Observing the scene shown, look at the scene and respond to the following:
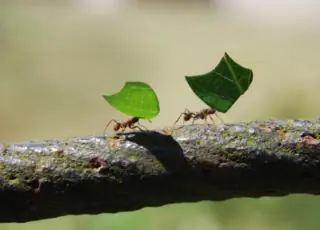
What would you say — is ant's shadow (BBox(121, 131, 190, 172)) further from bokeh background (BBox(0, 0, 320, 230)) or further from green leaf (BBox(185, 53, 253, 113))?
bokeh background (BBox(0, 0, 320, 230))

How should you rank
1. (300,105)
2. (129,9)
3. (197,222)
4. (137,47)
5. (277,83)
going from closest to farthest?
(197,222)
(300,105)
(277,83)
(137,47)
(129,9)

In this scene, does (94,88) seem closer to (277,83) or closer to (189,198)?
(277,83)

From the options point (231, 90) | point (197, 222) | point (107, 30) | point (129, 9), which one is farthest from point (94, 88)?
point (231, 90)

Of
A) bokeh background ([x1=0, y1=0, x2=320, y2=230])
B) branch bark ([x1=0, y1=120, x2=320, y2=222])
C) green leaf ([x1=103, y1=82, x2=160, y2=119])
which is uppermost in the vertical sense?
bokeh background ([x1=0, y1=0, x2=320, y2=230])

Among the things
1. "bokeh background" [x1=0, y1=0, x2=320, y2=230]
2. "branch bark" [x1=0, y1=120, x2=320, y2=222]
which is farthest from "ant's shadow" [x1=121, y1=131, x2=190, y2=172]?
"bokeh background" [x1=0, y1=0, x2=320, y2=230]

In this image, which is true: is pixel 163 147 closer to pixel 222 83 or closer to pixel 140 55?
pixel 222 83

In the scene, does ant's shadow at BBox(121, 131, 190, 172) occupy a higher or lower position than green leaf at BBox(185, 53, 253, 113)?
lower

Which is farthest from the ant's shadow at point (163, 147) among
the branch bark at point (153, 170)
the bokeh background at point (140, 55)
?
the bokeh background at point (140, 55)

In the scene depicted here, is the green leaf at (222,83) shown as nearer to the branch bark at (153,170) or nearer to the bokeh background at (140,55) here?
the branch bark at (153,170)

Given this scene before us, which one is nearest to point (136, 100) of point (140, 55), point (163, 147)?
point (163, 147)
